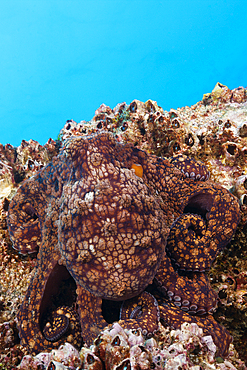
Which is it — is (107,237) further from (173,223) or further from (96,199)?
(173,223)

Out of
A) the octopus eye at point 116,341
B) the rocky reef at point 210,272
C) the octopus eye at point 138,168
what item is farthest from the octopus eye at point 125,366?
the octopus eye at point 138,168

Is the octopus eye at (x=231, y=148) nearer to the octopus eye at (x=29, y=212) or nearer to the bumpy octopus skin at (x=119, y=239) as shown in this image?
the bumpy octopus skin at (x=119, y=239)

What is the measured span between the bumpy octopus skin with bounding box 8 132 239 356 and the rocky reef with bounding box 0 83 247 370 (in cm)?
27

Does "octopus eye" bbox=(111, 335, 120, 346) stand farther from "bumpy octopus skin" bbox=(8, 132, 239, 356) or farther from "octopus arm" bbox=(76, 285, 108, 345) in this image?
"octopus arm" bbox=(76, 285, 108, 345)

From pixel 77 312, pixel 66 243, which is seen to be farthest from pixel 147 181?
pixel 77 312

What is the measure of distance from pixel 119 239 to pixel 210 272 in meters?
1.25

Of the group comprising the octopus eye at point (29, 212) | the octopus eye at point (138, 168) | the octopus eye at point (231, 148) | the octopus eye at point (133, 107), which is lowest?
the octopus eye at point (29, 212)

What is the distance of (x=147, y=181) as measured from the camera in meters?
2.66

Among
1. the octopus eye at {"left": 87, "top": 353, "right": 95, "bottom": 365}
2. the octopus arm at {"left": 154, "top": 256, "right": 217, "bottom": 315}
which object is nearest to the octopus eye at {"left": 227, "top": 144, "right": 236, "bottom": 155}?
the octopus arm at {"left": 154, "top": 256, "right": 217, "bottom": 315}

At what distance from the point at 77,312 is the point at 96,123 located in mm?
2960

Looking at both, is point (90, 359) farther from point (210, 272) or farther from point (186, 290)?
point (210, 272)

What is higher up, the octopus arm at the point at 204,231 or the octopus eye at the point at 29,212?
the octopus eye at the point at 29,212

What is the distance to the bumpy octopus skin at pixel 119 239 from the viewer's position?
195 cm

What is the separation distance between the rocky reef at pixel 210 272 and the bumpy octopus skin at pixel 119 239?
0.27 m
